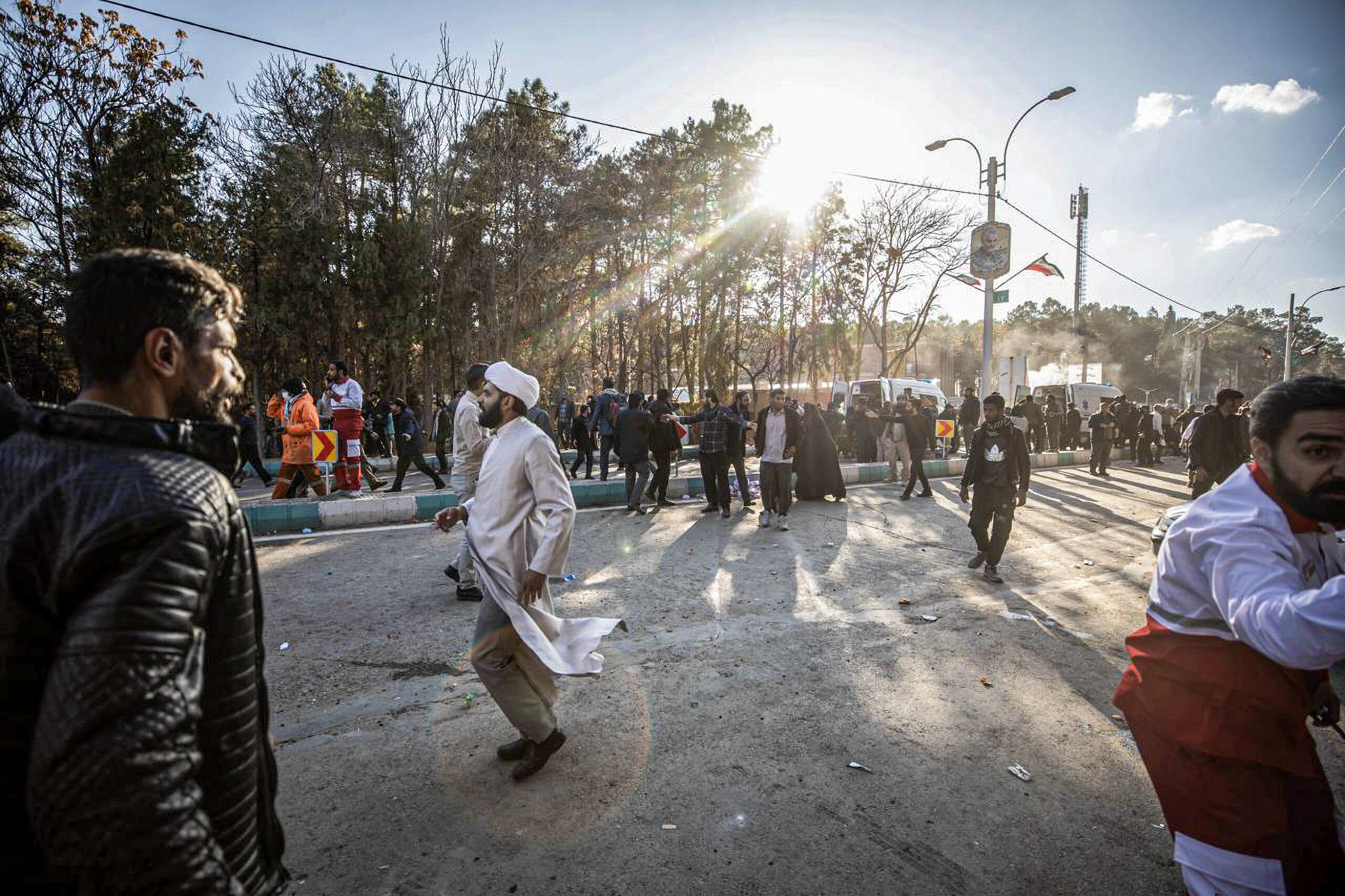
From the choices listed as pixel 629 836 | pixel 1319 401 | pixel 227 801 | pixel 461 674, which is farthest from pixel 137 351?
pixel 461 674

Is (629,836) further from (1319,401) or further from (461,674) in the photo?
(1319,401)

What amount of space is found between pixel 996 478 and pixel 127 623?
6579mm

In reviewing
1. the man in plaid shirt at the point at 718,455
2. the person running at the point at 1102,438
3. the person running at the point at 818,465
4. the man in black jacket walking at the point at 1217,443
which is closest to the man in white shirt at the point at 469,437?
the man in plaid shirt at the point at 718,455

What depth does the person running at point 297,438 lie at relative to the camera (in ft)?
30.2

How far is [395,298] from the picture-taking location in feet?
70.8

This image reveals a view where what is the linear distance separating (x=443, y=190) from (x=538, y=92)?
5.92m

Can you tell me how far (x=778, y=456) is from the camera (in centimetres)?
891

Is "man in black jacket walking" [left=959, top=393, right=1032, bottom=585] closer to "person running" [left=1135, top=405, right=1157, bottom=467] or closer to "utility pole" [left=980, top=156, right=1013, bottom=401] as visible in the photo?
"utility pole" [left=980, top=156, right=1013, bottom=401]

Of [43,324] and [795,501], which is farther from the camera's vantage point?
[43,324]

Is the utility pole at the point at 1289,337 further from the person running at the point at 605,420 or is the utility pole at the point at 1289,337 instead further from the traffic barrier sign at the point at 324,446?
the traffic barrier sign at the point at 324,446

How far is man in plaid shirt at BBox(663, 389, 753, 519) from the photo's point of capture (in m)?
9.38

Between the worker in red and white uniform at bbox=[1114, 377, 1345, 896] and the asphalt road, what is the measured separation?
0.94 meters

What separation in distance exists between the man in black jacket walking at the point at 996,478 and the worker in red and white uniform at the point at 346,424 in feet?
30.4

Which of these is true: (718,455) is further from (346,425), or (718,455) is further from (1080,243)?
(1080,243)
